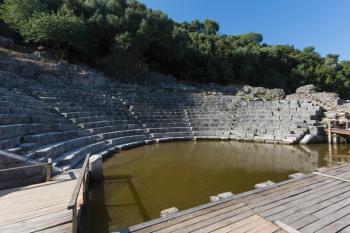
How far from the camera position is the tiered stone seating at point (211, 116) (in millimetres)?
13992

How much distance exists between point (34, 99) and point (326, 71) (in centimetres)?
3959

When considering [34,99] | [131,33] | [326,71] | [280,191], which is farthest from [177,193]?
[326,71]

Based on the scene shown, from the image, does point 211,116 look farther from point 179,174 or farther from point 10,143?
point 10,143

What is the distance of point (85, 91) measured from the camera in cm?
1395

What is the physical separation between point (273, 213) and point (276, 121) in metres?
11.4

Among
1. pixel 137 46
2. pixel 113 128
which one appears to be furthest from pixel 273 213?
pixel 137 46

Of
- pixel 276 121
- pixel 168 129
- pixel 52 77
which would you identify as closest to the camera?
pixel 168 129

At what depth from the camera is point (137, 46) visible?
23.1m

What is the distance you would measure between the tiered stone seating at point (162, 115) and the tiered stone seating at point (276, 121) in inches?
122

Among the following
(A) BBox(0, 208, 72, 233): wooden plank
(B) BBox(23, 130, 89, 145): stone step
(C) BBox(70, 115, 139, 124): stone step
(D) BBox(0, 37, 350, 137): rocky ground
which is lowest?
(A) BBox(0, 208, 72, 233): wooden plank

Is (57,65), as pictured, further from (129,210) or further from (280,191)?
(280,191)

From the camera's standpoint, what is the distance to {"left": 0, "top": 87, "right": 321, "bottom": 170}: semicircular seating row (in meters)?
7.29

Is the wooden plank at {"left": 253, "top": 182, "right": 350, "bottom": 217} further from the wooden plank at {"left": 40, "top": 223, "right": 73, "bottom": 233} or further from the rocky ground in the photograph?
the rocky ground

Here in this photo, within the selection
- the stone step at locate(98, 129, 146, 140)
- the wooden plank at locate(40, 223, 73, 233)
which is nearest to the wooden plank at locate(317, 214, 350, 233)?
the wooden plank at locate(40, 223, 73, 233)
